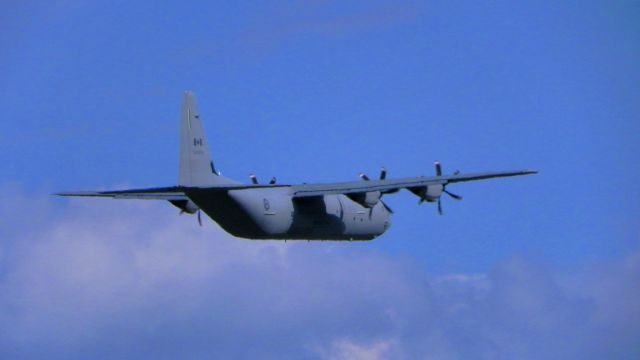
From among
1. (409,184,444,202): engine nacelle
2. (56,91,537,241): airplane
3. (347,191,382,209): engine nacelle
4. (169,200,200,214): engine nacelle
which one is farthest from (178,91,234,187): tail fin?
(409,184,444,202): engine nacelle

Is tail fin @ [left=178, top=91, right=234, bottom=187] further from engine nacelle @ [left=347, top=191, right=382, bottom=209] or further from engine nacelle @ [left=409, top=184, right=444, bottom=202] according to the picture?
engine nacelle @ [left=409, top=184, right=444, bottom=202]

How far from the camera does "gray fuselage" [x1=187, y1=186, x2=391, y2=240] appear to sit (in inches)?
3460

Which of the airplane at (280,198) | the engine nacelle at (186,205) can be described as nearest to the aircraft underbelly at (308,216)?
the airplane at (280,198)

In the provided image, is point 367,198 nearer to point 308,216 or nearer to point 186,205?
point 308,216

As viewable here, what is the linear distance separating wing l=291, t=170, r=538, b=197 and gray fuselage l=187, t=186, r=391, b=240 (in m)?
0.57

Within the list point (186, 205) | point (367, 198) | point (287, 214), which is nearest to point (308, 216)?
point (287, 214)

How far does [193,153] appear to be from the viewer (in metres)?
88.1

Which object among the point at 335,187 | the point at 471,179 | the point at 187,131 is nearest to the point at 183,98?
the point at 187,131

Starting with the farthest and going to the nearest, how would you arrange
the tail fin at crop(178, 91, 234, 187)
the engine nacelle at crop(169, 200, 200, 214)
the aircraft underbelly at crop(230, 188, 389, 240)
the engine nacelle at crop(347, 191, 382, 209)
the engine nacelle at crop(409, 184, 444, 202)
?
the engine nacelle at crop(169, 200, 200, 214) → the engine nacelle at crop(409, 184, 444, 202) → the engine nacelle at crop(347, 191, 382, 209) → the aircraft underbelly at crop(230, 188, 389, 240) → the tail fin at crop(178, 91, 234, 187)

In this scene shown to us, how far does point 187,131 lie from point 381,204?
44.0 ft

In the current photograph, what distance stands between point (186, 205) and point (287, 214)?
7.60 meters

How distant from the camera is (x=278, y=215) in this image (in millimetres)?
90250

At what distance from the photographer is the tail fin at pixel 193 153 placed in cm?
8762

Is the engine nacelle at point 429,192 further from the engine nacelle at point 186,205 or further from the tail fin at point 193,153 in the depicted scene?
the engine nacelle at point 186,205
